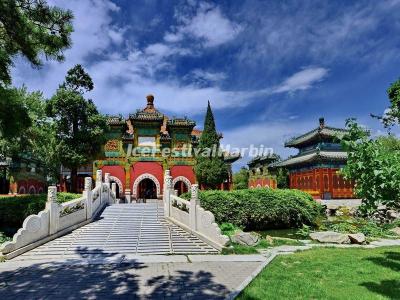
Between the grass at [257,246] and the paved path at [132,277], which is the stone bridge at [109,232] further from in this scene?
the paved path at [132,277]

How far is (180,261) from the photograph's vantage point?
8.99 metres

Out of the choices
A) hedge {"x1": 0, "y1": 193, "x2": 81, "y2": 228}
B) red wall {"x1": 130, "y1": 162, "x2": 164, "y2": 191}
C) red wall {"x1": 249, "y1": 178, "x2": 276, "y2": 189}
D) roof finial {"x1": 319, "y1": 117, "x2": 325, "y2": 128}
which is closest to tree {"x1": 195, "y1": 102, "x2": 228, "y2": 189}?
red wall {"x1": 130, "y1": 162, "x2": 164, "y2": 191}

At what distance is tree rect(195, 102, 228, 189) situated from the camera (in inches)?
1030

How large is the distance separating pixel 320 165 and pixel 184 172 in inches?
539

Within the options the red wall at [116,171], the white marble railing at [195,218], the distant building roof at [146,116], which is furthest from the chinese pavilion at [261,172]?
the white marble railing at [195,218]

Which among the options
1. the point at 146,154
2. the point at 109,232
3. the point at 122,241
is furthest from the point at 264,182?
the point at 122,241

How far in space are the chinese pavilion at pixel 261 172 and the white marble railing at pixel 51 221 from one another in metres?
30.9

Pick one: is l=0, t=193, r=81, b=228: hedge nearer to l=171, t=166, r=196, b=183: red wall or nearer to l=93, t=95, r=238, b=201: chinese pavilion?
l=93, t=95, r=238, b=201: chinese pavilion

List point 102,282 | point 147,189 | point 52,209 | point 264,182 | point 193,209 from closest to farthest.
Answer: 1. point 102,282
2. point 52,209
3. point 193,209
4. point 147,189
5. point 264,182

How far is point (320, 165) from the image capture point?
103 feet

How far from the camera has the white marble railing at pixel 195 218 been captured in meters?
10.9

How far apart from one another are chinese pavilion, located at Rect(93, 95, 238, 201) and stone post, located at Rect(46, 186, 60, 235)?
1629 centimetres

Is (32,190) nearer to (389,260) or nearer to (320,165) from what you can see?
(320,165)

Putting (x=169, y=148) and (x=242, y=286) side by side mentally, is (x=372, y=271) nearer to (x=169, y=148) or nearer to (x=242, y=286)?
(x=242, y=286)
